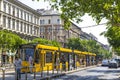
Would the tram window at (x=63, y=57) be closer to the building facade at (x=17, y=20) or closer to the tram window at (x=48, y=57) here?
the tram window at (x=48, y=57)

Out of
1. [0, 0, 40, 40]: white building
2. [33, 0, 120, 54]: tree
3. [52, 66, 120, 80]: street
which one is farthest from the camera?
[0, 0, 40, 40]: white building

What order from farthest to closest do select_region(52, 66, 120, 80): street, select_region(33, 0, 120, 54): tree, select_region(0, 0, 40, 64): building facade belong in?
select_region(0, 0, 40, 64): building facade
select_region(52, 66, 120, 80): street
select_region(33, 0, 120, 54): tree

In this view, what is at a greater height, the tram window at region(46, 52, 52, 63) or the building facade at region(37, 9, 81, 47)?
the building facade at region(37, 9, 81, 47)

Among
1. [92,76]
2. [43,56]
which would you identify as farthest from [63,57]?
[92,76]

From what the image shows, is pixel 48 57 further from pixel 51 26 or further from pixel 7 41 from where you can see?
pixel 51 26

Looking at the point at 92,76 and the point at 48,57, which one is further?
the point at 48,57

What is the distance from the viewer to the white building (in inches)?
3271

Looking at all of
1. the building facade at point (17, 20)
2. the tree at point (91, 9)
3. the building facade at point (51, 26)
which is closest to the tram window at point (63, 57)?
the tree at point (91, 9)

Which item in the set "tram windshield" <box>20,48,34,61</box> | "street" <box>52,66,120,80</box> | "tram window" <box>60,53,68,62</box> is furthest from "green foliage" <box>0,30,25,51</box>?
"tram windshield" <box>20,48,34,61</box>

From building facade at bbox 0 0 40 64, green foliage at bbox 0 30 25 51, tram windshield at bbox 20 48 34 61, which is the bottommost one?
tram windshield at bbox 20 48 34 61

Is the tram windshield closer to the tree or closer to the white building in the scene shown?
the tree

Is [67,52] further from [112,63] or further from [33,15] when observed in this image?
[33,15]

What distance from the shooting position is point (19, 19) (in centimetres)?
9288

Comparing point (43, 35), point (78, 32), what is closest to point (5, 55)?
point (43, 35)
